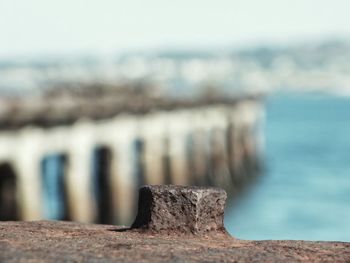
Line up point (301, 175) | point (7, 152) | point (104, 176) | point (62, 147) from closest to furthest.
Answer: point (7, 152)
point (62, 147)
point (104, 176)
point (301, 175)

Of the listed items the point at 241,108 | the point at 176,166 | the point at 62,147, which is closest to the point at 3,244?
the point at 62,147

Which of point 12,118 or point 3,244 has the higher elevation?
point 12,118

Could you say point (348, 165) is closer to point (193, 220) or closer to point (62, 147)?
point (62, 147)

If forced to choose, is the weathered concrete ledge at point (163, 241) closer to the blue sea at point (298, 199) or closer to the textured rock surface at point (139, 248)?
the textured rock surface at point (139, 248)

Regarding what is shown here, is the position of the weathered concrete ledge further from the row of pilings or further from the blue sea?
the blue sea

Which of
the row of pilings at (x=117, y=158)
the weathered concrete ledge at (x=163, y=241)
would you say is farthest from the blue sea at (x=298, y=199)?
the weathered concrete ledge at (x=163, y=241)

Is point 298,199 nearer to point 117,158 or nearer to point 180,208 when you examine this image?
point 117,158

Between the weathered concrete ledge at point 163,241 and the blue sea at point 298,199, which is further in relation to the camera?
the blue sea at point 298,199
